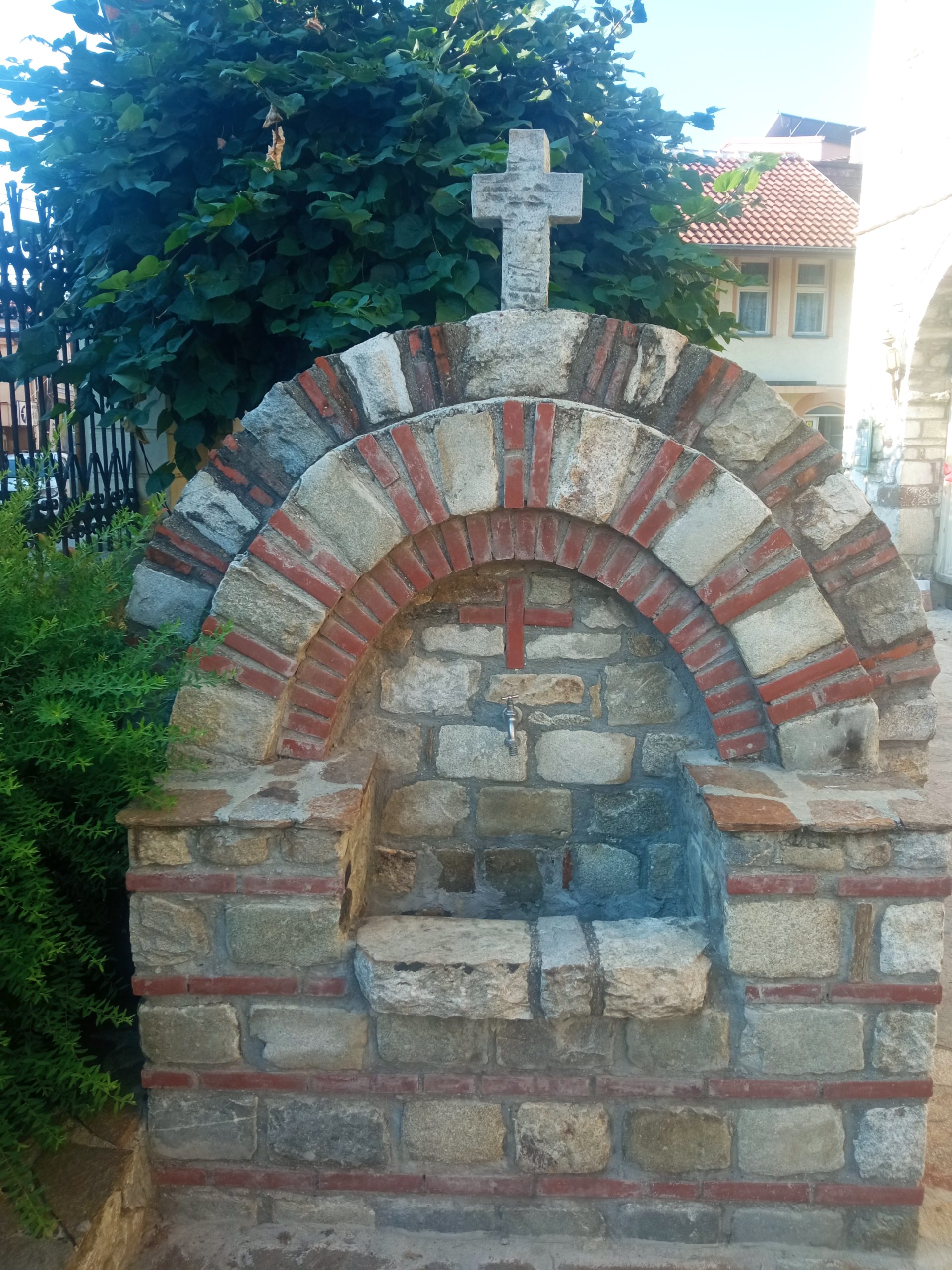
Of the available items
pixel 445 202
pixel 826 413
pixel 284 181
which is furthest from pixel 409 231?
pixel 826 413

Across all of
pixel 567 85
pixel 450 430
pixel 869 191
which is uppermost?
pixel 869 191

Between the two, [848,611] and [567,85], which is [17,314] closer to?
[567,85]

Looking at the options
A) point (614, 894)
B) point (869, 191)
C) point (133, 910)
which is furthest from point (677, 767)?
point (869, 191)

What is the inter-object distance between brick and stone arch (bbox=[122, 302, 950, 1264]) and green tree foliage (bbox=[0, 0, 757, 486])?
1.19m

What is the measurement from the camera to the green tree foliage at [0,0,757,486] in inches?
138

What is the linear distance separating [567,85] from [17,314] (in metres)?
2.46

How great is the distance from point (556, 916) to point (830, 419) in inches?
701

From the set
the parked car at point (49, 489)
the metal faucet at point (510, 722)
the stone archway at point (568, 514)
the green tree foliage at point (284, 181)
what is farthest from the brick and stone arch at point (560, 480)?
the parked car at point (49, 489)

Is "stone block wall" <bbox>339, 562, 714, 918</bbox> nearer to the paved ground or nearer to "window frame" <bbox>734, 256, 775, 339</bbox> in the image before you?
the paved ground

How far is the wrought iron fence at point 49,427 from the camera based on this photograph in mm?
3605

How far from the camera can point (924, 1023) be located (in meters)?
2.26

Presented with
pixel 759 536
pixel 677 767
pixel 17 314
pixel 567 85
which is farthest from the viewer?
pixel 567 85

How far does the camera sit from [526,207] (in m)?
2.59

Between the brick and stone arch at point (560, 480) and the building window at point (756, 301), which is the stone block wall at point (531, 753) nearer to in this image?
the brick and stone arch at point (560, 480)
